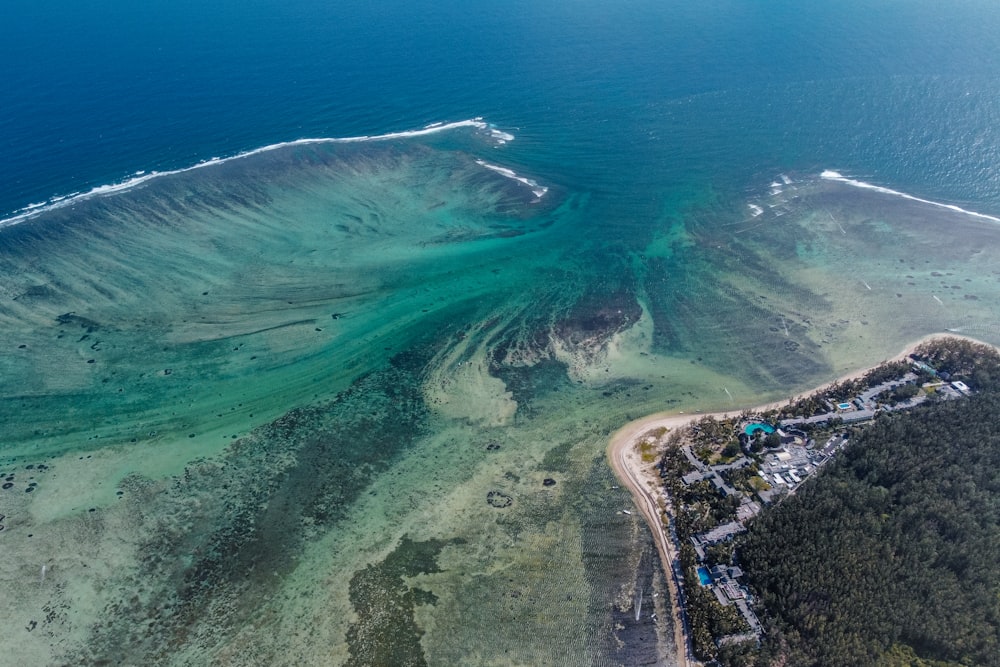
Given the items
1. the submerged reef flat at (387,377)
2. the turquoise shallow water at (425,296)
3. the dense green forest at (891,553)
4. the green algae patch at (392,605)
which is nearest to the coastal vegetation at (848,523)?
the dense green forest at (891,553)

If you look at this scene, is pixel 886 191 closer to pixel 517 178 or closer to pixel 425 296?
pixel 517 178

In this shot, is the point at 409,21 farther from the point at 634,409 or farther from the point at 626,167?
the point at 634,409

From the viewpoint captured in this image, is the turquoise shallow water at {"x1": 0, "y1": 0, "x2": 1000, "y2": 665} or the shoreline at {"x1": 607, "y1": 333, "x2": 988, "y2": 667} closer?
the shoreline at {"x1": 607, "y1": 333, "x2": 988, "y2": 667}

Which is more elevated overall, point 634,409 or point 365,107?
point 365,107

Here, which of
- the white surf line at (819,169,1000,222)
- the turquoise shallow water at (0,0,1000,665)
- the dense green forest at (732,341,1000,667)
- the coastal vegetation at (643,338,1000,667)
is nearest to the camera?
the dense green forest at (732,341,1000,667)

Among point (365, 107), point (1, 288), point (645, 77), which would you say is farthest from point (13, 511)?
point (645, 77)

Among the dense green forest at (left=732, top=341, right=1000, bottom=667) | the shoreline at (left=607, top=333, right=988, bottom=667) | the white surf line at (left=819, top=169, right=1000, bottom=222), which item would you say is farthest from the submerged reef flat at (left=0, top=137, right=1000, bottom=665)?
the dense green forest at (left=732, top=341, right=1000, bottom=667)

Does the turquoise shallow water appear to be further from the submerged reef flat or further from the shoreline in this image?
the shoreline
